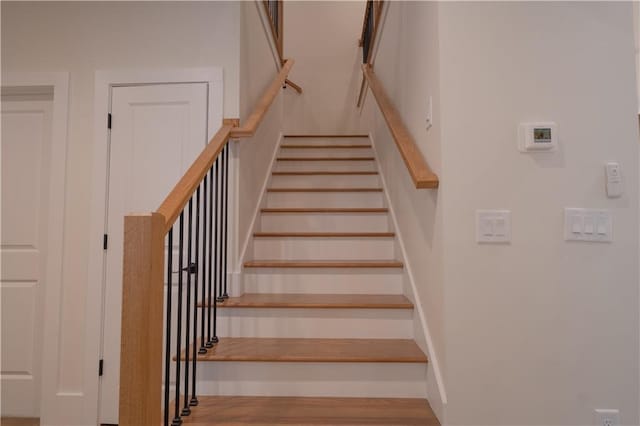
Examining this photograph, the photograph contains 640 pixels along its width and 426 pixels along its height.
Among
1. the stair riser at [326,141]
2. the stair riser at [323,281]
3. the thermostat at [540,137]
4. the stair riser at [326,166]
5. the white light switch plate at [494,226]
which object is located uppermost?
the stair riser at [326,141]

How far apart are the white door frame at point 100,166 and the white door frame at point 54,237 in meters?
0.20

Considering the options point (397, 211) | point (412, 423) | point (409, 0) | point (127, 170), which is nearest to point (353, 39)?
point (409, 0)

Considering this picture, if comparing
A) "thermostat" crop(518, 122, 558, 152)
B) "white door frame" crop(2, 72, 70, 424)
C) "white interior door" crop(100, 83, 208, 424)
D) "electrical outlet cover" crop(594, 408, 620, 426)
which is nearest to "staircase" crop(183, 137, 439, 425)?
"electrical outlet cover" crop(594, 408, 620, 426)

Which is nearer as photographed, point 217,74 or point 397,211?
point 217,74

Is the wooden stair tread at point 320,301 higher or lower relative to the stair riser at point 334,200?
lower

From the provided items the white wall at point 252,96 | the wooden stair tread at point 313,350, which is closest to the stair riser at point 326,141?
the white wall at point 252,96

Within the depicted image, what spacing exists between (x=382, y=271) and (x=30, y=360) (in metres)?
2.43

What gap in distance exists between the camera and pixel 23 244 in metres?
2.35

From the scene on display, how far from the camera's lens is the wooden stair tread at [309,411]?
144 centimetres

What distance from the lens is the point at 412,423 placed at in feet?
4.71

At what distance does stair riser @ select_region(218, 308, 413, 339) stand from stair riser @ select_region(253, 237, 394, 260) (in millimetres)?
664

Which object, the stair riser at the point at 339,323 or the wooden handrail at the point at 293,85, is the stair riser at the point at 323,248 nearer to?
the stair riser at the point at 339,323

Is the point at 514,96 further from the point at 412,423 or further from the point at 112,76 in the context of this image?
the point at 112,76

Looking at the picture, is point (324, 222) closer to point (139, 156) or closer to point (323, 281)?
point (323, 281)
